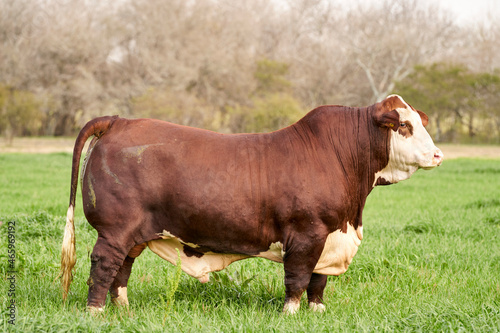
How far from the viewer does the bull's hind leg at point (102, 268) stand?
12.7ft

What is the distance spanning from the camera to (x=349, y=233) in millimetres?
4191

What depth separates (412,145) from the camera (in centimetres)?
412

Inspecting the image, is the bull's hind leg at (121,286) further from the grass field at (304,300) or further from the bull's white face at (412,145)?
the bull's white face at (412,145)

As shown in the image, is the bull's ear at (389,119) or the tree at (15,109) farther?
the tree at (15,109)

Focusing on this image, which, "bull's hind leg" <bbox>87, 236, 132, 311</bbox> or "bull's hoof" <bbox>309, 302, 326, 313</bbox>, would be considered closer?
"bull's hind leg" <bbox>87, 236, 132, 311</bbox>

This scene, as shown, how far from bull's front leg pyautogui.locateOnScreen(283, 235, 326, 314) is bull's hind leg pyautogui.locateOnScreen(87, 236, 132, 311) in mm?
1163

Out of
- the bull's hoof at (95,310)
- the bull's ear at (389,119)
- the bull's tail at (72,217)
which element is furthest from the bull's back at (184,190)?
the bull's ear at (389,119)

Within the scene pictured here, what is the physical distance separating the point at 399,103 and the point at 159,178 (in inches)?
73.7

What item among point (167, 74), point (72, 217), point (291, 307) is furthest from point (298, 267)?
point (167, 74)

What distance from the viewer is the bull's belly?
413 centimetres

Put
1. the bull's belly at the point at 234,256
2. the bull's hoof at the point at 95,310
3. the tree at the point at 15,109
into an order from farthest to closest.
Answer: the tree at the point at 15,109, the bull's belly at the point at 234,256, the bull's hoof at the point at 95,310

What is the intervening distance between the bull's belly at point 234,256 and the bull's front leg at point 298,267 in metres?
0.15

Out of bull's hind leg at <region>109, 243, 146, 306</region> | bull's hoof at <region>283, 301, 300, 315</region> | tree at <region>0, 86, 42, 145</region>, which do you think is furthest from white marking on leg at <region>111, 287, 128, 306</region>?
tree at <region>0, 86, 42, 145</region>

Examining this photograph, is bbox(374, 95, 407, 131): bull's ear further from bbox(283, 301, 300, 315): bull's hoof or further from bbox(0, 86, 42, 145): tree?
bbox(0, 86, 42, 145): tree
